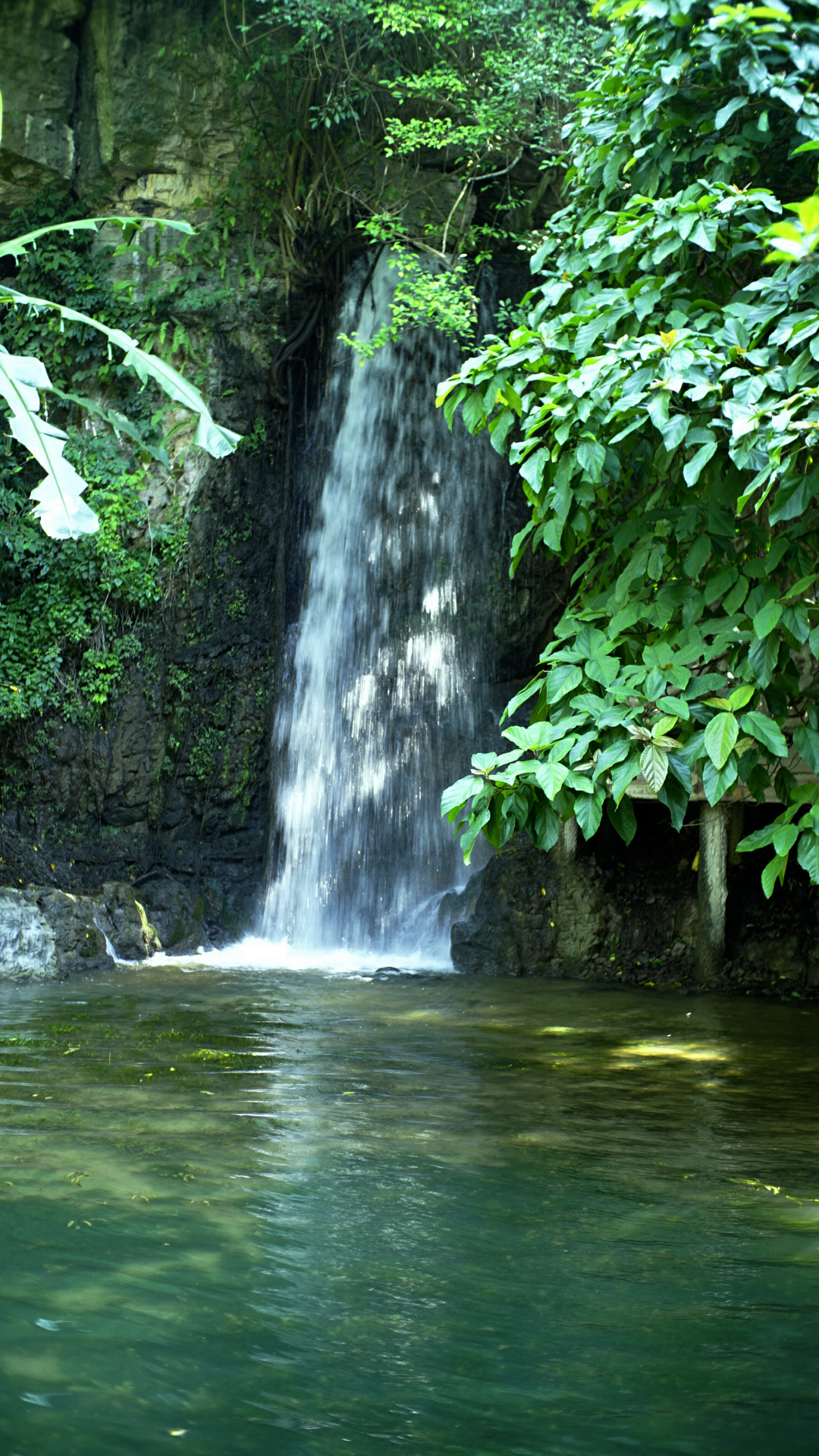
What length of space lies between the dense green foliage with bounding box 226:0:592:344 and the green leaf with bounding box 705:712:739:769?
766 cm

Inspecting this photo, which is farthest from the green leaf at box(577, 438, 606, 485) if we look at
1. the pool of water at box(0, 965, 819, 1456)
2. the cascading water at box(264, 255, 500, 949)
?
the cascading water at box(264, 255, 500, 949)

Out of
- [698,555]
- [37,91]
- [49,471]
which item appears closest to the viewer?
[49,471]

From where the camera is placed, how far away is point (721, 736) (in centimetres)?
413

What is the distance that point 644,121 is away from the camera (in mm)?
5160

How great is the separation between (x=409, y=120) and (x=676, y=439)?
35.2ft

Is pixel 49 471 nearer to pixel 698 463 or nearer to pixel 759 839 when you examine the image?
pixel 698 463

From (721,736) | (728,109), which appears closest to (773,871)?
(721,736)

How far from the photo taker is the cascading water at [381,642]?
39.4 feet

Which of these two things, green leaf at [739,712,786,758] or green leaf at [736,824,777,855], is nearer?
green leaf at [739,712,786,758]

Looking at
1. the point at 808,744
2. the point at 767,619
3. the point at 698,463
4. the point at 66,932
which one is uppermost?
the point at 698,463

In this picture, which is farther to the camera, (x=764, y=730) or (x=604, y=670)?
(x=604, y=670)

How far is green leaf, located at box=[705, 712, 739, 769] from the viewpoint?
4082 mm

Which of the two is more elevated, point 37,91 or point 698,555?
point 37,91

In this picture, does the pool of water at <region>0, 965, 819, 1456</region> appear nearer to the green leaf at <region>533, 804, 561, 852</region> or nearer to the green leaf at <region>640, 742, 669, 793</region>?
the green leaf at <region>533, 804, 561, 852</region>
